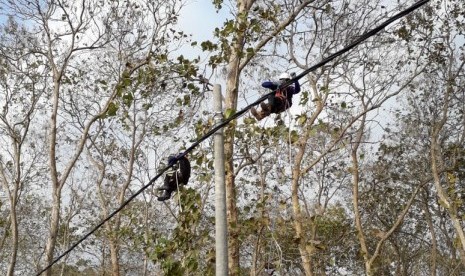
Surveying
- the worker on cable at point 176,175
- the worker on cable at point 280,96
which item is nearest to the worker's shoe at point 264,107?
the worker on cable at point 280,96

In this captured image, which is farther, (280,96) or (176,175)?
(176,175)

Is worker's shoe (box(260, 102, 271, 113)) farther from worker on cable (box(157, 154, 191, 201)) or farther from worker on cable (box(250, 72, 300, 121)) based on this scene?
worker on cable (box(157, 154, 191, 201))

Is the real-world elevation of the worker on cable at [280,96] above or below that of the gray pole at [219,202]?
above

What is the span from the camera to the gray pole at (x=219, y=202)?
3206mm

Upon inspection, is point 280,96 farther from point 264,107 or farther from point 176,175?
point 176,175

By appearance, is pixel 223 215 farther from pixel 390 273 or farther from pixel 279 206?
pixel 390 273

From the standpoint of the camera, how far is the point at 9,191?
383 inches

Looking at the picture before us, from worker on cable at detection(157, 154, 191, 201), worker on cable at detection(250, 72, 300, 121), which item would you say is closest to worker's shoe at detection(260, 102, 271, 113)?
worker on cable at detection(250, 72, 300, 121)

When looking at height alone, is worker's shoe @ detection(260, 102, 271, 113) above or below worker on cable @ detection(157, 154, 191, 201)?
above

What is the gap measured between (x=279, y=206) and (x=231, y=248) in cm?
59

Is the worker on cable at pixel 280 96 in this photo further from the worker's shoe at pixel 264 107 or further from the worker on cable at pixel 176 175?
the worker on cable at pixel 176 175

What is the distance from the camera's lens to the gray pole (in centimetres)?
321

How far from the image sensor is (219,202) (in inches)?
133

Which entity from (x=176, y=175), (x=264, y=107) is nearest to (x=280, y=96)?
(x=264, y=107)
